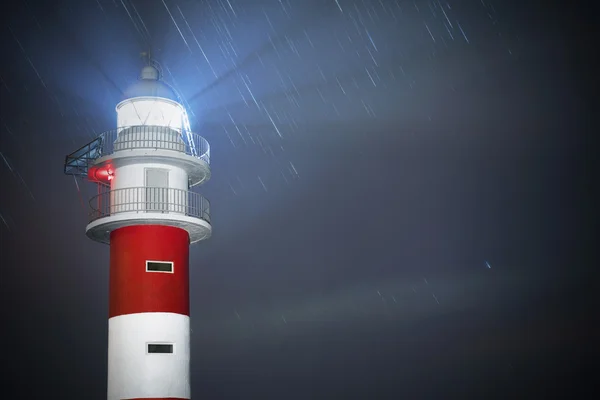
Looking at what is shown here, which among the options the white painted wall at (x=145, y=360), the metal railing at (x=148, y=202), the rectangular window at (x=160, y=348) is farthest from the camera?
the metal railing at (x=148, y=202)

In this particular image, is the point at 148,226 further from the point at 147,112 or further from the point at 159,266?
the point at 147,112

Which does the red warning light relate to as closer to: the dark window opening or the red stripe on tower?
the red stripe on tower

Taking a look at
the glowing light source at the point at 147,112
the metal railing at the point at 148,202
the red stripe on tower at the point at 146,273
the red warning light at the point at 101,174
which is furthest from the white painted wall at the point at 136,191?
the glowing light source at the point at 147,112

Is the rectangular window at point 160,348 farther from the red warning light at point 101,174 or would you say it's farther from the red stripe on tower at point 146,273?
the red warning light at point 101,174

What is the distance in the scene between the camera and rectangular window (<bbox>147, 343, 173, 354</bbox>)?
25484mm

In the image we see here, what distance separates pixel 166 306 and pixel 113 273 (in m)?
2.22

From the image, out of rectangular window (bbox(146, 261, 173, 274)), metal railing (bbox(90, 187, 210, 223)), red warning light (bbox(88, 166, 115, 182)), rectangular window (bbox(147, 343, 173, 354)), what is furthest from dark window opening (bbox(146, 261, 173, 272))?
red warning light (bbox(88, 166, 115, 182))

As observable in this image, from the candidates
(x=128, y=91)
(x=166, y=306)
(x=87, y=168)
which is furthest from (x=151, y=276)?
(x=128, y=91)

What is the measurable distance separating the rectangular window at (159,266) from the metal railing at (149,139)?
12.6ft

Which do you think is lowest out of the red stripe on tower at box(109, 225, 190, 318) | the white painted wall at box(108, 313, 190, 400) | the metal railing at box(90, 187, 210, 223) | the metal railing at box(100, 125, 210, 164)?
the white painted wall at box(108, 313, 190, 400)

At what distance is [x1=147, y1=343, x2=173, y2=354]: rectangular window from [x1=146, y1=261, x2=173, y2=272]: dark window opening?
2429 millimetres

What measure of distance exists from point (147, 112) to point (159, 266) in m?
5.37

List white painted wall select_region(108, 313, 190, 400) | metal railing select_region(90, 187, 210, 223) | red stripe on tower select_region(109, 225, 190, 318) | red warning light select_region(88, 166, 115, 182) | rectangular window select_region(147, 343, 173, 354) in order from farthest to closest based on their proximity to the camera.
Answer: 1. red warning light select_region(88, 166, 115, 182)
2. metal railing select_region(90, 187, 210, 223)
3. red stripe on tower select_region(109, 225, 190, 318)
4. rectangular window select_region(147, 343, 173, 354)
5. white painted wall select_region(108, 313, 190, 400)

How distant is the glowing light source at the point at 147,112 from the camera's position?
27.6 meters
